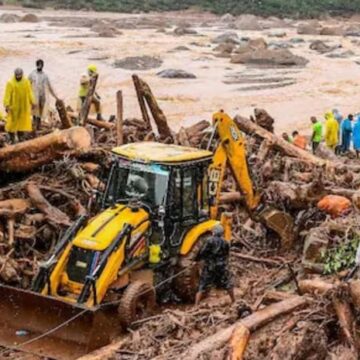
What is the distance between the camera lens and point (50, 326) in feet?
35.7

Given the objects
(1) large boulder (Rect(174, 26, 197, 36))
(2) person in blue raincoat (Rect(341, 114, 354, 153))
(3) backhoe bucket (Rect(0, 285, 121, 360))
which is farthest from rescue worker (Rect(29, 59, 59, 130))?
(1) large boulder (Rect(174, 26, 197, 36))

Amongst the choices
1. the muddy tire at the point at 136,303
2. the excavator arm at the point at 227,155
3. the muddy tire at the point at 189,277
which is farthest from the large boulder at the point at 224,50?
the muddy tire at the point at 136,303

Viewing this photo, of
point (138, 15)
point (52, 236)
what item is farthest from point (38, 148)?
point (138, 15)

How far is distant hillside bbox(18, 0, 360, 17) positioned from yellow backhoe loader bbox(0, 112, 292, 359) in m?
78.1

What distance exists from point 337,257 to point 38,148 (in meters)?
5.19

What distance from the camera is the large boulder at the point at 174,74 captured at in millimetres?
44719

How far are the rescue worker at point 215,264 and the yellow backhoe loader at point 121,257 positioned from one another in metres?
0.29

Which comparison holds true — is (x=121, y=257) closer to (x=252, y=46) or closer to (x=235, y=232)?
(x=235, y=232)

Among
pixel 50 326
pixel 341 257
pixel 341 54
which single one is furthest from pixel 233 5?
pixel 50 326

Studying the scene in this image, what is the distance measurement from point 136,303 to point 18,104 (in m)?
5.73

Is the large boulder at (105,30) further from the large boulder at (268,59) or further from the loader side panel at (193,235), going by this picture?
the loader side panel at (193,235)

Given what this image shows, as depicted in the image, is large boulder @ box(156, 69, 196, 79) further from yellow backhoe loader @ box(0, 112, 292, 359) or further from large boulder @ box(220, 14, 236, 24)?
large boulder @ box(220, 14, 236, 24)

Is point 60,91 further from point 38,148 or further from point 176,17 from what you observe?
point 176,17

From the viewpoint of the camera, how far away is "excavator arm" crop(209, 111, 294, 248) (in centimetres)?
1409
